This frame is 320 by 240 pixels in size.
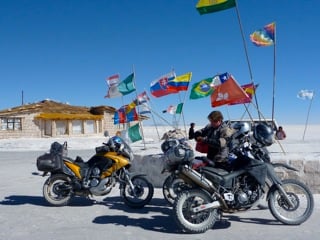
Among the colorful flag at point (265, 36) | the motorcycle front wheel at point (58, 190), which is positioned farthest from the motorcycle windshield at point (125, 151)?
the colorful flag at point (265, 36)

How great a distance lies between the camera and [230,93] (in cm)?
1041

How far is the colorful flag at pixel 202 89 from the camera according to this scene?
1783 cm

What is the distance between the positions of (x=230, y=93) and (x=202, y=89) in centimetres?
771

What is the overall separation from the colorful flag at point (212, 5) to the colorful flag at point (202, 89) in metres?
7.55

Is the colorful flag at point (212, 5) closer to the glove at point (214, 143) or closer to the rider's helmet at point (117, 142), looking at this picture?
the rider's helmet at point (117, 142)

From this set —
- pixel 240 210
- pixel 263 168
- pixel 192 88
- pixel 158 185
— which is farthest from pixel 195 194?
pixel 192 88

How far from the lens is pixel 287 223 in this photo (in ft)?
17.3

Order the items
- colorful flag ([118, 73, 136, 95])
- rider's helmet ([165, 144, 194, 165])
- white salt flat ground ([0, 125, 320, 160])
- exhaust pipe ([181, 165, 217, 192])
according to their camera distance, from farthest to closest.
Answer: colorful flag ([118, 73, 136, 95]), white salt flat ground ([0, 125, 320, 160]), rider's helmet ([165, 144, 194, 165]), exhaust pipe ([181, 165, 217, 192])

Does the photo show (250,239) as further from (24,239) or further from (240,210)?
(24,239)

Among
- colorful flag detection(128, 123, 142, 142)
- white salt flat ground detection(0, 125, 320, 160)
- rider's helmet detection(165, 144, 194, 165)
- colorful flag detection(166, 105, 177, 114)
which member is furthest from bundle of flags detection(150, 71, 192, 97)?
rider's helmet detection(165, 144, 194, 165)

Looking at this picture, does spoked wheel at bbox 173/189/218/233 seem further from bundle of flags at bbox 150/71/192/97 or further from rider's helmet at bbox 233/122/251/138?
bundle of flags at bbox 150/71/192/97

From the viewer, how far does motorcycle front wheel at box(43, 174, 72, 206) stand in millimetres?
6711

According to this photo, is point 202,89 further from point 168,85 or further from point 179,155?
point 179,155

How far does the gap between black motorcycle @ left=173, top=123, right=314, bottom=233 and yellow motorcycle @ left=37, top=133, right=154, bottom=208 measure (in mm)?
1686
